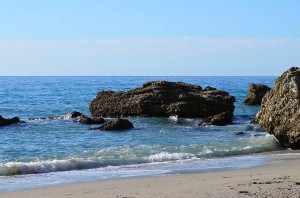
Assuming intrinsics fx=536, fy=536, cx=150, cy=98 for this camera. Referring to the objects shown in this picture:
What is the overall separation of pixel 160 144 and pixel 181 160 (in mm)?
3973

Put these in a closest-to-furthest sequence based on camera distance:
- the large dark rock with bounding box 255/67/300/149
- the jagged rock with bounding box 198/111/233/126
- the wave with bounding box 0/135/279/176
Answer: the wave with bounding box 0/135/279/176 → the large dark rock with bounding box 255/67/300/149 → the jagged rock with bounding box 198/111/233/126

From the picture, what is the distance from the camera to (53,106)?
154ft

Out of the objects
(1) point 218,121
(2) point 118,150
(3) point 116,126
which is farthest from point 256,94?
(2) point 118,150

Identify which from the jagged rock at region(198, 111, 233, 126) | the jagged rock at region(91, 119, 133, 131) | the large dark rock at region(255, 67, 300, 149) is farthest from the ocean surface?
the large dark rock at region(255, 67, 300, 149)

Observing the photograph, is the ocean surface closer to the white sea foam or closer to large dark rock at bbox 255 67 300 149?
the white sea foam

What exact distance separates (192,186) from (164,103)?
22126 mm

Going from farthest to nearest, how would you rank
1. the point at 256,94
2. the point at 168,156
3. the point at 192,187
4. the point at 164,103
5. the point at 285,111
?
the point at 256,94 < the point at 164,103 < the point at 285,111 < the point at 168,156 < the point at 192,187

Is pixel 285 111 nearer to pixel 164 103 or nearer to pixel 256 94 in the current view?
pixel 164 103

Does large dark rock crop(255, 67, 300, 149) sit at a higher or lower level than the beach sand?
higher

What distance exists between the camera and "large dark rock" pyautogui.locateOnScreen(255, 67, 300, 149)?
1866cm

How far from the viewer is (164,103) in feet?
109

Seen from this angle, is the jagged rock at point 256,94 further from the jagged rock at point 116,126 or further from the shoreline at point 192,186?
the shoreline at point 192,186

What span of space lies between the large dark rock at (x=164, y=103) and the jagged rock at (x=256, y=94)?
13.3 metres

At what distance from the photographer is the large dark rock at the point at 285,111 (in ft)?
61.2
